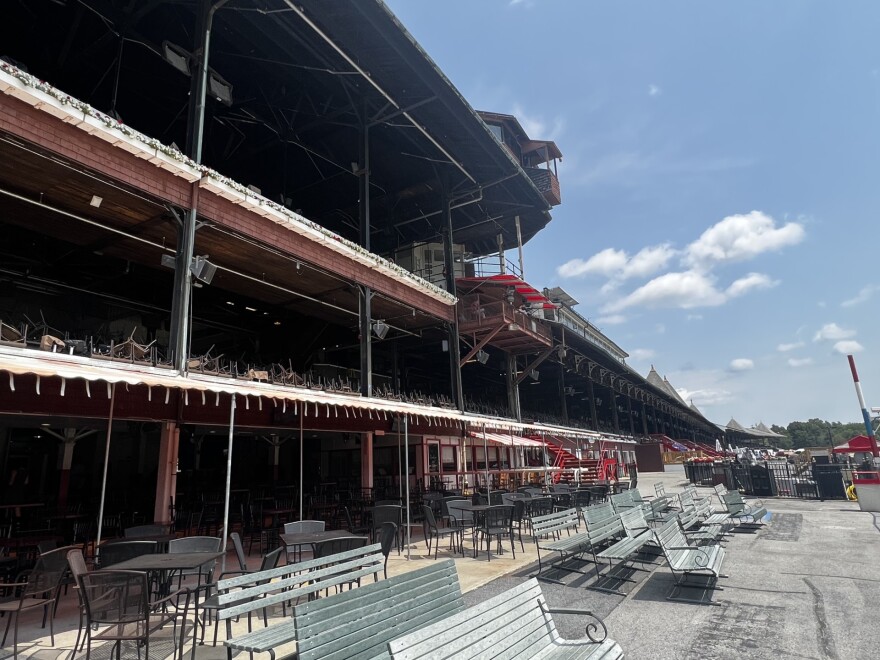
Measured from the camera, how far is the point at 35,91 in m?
8.12

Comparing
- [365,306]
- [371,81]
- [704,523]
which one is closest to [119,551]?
[704,523]

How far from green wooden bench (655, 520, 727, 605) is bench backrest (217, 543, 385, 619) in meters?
3.87

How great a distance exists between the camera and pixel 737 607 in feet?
18.5

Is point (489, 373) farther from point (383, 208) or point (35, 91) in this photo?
point (35, 91)

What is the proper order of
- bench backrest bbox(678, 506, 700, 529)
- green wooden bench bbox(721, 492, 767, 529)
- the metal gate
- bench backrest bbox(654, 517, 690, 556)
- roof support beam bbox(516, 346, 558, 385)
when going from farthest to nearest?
roof support beam bbox(516, 346, 558, 385) → the metal gate → green wooden bench bbox(721, 492, 767, 529) → bench backrest bbox(678, 506, 700, 529) → bench backrest bbox(654, 517, 690, 556)

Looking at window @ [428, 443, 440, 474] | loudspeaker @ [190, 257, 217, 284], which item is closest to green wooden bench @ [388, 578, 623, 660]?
loudspeaker @ [190, 257, 217, 284]

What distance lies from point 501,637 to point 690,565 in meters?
4.62

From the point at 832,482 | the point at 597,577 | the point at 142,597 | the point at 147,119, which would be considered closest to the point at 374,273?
the point at 147,119

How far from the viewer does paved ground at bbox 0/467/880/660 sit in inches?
177

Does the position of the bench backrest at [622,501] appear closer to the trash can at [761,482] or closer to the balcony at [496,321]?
the balcony at [496,321]

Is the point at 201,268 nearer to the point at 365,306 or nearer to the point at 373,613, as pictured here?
the point at 365,306

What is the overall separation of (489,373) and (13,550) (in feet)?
97.9

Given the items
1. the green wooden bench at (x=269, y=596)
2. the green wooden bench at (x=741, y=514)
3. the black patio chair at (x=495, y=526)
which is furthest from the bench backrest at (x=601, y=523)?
the green wooden bench at (x=741, y=514)

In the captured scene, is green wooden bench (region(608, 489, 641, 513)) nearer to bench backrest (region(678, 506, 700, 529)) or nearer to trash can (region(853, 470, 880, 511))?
bench backrest (region(678, 506, 700, 529))
